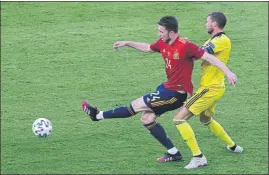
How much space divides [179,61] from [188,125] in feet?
2.64

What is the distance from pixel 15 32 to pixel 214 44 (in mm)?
5843

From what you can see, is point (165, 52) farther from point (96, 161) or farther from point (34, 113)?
point (34, 113)

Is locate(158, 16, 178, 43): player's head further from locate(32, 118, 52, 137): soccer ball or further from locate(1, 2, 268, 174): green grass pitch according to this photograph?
locate(32, 118, 52, 137): soccer ball

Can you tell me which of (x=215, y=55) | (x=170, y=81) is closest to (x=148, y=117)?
(x=170, y=81)

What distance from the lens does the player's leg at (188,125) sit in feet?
29.2

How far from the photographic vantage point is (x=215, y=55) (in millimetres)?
9008

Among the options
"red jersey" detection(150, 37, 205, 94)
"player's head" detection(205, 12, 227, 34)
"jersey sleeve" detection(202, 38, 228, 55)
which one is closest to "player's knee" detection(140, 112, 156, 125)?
"red jersey" detection(150, 37, 205, 94)

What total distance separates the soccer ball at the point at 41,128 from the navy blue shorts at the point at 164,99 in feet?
4.95

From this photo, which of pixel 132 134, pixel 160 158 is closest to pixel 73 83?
pixel 132 134

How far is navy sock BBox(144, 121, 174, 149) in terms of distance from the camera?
9070mm

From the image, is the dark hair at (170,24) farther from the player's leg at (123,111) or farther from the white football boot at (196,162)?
the white football boot at (196,162)

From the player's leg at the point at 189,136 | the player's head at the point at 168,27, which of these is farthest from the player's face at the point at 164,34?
A: the player's leg at the point at 189,136

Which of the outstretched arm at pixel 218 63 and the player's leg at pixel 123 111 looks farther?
the player's leg at pixel 123 111

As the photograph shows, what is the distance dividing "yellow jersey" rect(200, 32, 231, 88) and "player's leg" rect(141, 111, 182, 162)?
764mm
